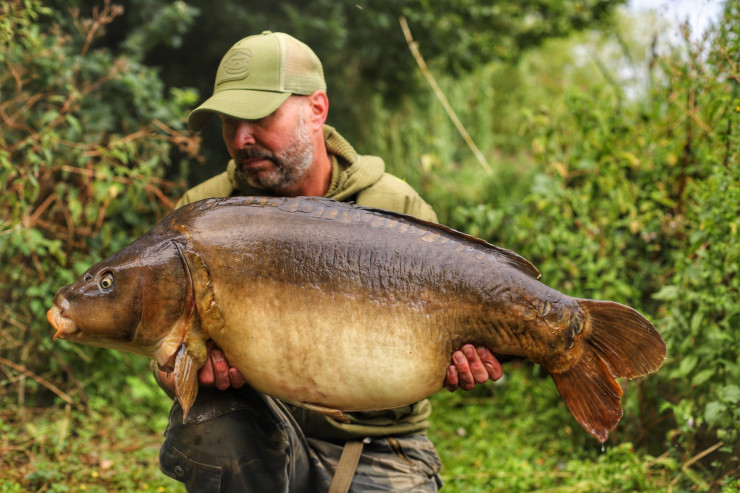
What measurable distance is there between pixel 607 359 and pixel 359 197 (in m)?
1.07

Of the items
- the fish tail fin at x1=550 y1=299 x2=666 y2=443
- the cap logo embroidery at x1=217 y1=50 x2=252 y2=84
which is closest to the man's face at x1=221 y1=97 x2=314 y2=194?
the cap logo embroidery at x1=217 y1=50 x2=252 y2=84

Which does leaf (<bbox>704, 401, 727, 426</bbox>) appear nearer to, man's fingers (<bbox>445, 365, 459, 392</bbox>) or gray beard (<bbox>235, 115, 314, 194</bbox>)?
man's fingers (<bbox>445, 365, 459, 392</bbox>)

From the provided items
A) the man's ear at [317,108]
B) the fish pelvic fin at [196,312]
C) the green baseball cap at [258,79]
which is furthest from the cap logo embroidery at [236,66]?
the fish pelvic fin at [196,312]

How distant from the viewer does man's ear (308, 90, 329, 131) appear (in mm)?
2480

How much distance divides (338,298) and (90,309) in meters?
0.68

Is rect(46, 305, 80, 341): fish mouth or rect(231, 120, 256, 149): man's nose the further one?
rect(231, 120, 256, 149): man's nose

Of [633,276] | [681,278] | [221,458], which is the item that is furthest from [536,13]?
[221,458]

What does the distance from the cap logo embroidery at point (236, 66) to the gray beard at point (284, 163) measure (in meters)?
0.25

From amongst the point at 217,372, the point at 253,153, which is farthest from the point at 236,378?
the point at 253,153

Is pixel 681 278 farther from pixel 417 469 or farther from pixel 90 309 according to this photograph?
pixel 90 309

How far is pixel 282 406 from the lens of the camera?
238 cm

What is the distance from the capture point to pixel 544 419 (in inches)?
160

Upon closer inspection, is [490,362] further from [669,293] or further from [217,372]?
[669,293]

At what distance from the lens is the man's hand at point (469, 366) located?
192cm
